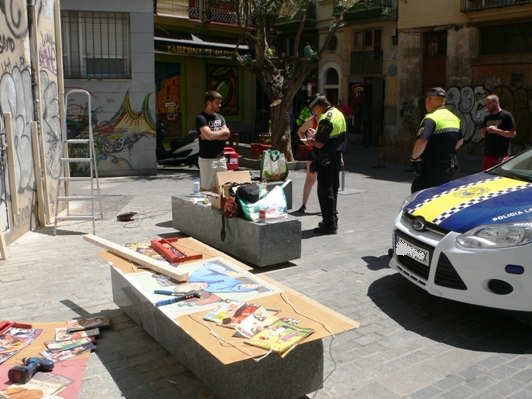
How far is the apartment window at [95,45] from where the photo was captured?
13367 millimetres

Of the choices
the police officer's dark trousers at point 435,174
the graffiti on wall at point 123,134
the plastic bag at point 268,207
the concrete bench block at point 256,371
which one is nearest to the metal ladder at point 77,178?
the graffiti on wall at point 123,134

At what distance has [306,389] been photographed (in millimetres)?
3676

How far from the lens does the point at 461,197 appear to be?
532 centimetres

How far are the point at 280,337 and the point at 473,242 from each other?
2013 millimetres

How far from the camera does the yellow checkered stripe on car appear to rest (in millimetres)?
5100

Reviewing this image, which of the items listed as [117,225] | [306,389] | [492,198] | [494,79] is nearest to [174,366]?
[306,389]

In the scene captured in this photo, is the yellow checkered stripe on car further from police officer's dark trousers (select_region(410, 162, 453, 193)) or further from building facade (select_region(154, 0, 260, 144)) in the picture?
building facade (select_region(154, 0, 260, 144))

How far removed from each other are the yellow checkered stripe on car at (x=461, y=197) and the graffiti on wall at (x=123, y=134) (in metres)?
10.2

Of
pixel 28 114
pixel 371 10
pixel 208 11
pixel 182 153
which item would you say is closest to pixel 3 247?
pixel 28 114

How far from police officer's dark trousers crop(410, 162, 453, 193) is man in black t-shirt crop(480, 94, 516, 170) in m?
2.94

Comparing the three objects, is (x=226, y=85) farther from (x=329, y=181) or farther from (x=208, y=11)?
(x=329, y=181)

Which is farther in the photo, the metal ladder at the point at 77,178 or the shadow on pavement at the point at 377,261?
the metal ladder at the point at 77,178

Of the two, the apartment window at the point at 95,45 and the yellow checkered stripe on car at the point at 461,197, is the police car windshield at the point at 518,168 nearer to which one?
the yellow checkered stripe on car at the point at 461,197

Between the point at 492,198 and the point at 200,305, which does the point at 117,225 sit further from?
the point at 492,198
